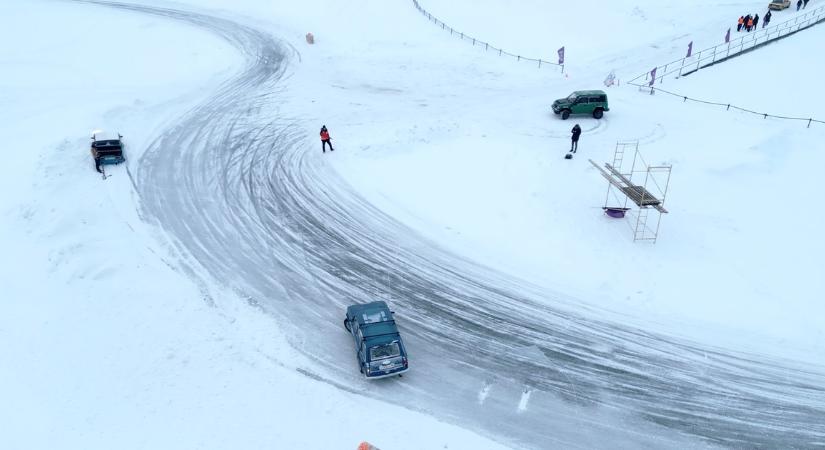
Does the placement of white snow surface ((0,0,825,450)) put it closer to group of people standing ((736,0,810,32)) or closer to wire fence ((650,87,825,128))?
wire fence ((650,87,825,128))

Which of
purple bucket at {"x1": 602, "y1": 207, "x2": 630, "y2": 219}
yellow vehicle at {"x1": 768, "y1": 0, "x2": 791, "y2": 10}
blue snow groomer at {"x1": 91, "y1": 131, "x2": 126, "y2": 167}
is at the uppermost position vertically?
yellow vehicle at {"x1": 768, "y1": 0, "x2": 791, "y2": 10}

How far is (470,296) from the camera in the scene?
736 inches

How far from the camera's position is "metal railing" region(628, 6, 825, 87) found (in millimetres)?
37594

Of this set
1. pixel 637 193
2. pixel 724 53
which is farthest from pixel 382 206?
pixel 724 53

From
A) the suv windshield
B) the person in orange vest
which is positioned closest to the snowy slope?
the suv windshield

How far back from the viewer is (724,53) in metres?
39.8

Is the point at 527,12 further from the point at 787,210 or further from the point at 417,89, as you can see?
the point at 787,210

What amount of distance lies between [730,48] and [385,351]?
38928mm

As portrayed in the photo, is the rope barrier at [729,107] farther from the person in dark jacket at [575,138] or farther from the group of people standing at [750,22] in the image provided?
the group of people standing at [750,22]

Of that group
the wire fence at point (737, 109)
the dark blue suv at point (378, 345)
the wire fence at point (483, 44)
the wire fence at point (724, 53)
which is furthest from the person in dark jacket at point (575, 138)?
the dark blue suv at point (378, 345)

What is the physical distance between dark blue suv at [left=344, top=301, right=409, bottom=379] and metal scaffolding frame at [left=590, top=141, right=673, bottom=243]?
36.5 feet

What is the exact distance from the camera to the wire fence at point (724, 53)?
118ft

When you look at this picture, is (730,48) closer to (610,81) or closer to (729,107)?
(729,107)

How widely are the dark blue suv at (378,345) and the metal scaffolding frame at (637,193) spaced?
1111 cm
